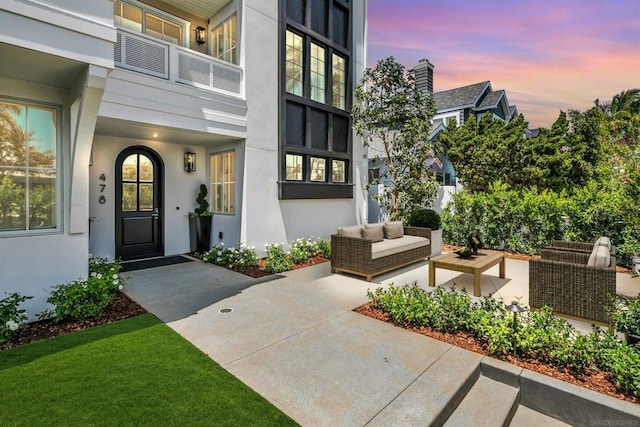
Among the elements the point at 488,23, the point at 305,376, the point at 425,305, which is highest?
the point at 488,23

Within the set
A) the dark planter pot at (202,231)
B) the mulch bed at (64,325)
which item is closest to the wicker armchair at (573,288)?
the mulch bed at (64,325)

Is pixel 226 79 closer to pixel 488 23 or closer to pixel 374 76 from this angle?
pixel 374 76

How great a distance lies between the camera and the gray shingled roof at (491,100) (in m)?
18.8

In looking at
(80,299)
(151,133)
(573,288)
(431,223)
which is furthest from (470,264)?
(151,133)

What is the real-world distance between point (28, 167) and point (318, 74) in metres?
7.37

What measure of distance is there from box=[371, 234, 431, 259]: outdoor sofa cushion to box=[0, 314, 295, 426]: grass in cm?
395

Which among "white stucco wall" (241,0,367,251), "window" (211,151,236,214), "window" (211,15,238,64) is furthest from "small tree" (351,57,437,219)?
"window" (211,151,236,214)

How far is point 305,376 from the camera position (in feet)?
9.45

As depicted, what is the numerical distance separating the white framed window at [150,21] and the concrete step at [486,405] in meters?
9.00

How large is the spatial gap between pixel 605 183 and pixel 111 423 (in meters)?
9.63

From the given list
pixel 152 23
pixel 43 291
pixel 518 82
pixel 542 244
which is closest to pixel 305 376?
pixel 43 291

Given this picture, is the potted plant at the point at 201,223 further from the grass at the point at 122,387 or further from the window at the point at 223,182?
the grass at the point at 122,387

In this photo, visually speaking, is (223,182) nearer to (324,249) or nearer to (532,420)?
(324,249)

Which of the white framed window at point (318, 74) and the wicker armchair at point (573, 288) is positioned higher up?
the white framed window at point (318, 74)
